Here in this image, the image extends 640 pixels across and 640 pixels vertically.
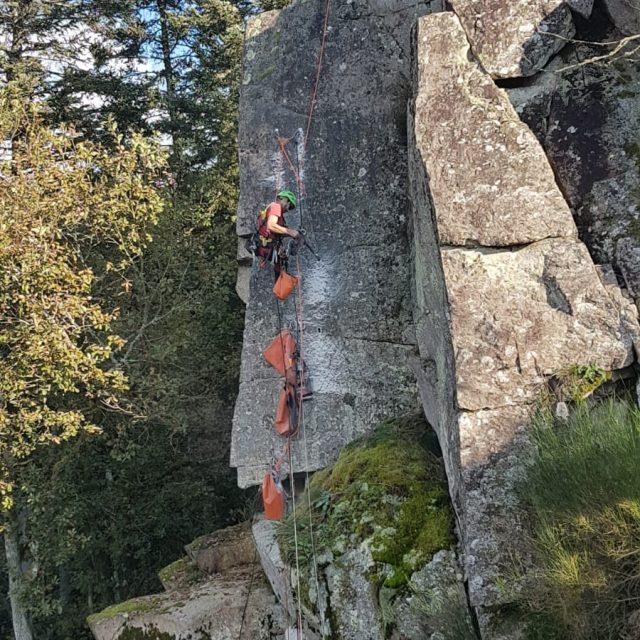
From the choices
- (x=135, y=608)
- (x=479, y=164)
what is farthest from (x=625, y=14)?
(x=135, y=608)

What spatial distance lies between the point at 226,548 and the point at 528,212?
481 centimetres

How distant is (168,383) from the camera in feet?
35.9

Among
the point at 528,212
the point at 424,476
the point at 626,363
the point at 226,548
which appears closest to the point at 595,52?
the point at 528,212

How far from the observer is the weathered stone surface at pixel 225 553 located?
7.42 metres

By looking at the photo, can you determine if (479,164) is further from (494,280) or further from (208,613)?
(208,613)

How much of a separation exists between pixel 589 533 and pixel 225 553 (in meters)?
5.02

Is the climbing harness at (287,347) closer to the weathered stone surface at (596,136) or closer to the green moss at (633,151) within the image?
the weathered stone surface at (596,136)

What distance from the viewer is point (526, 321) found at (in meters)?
4.43

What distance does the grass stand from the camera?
125 inches

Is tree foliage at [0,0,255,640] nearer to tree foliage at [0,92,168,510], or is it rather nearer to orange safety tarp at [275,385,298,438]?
tree foliage at [0,92,168,510]

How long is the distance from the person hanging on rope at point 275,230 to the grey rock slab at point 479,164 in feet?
9.51

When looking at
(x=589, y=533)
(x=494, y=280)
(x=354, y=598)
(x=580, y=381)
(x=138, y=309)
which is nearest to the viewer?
(x=589, y=533)

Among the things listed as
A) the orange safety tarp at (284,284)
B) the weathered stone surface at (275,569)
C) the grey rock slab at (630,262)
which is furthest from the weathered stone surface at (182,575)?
the grey rock slab at (630,262)

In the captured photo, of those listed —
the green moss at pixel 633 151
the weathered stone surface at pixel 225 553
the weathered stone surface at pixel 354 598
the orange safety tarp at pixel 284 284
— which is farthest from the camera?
the orange safety tarp at pixel 284 284
